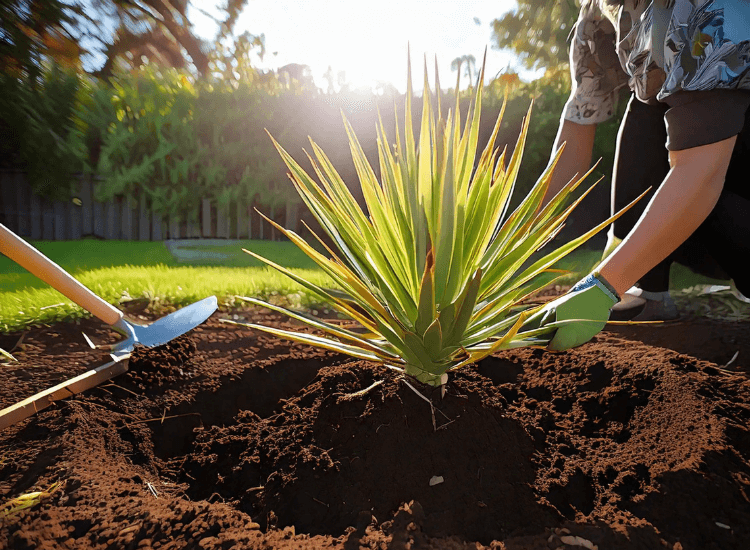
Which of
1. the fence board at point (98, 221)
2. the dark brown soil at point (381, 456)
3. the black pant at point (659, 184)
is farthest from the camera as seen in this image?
the fence board at point (98, 221)

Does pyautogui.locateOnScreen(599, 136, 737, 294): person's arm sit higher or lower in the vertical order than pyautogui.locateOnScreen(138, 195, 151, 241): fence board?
higher

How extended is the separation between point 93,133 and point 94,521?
7264 mm

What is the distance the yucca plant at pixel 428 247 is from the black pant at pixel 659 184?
1350 mm

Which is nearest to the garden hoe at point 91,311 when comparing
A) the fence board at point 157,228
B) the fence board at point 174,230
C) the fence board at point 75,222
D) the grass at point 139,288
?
the grass at point 139,288

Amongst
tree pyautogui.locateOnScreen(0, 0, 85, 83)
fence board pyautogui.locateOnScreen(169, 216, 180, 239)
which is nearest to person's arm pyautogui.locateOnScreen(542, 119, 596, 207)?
tree pyautogui.locateOnScreen(0, 0, 85, 83)

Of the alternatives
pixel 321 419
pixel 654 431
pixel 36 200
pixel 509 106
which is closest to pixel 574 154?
pixel 654 431

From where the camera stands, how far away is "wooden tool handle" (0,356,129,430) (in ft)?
3.90

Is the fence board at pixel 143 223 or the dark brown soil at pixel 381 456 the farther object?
the fence board at pixel 143 223

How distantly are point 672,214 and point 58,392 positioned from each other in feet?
6.24

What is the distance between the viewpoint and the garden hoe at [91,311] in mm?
1267

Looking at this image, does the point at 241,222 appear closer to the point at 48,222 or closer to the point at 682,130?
the point at 48,222

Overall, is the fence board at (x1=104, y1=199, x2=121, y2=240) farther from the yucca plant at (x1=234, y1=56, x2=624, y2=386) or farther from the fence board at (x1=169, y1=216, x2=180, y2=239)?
the yucca plant at (x1=234, y1=56, x2=624, y2=386)

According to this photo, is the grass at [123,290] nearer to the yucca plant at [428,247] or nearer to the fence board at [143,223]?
the yucca plant at [428,247]

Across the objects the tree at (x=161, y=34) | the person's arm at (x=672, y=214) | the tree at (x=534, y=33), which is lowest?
the person's arm at (x=672, y=214)
